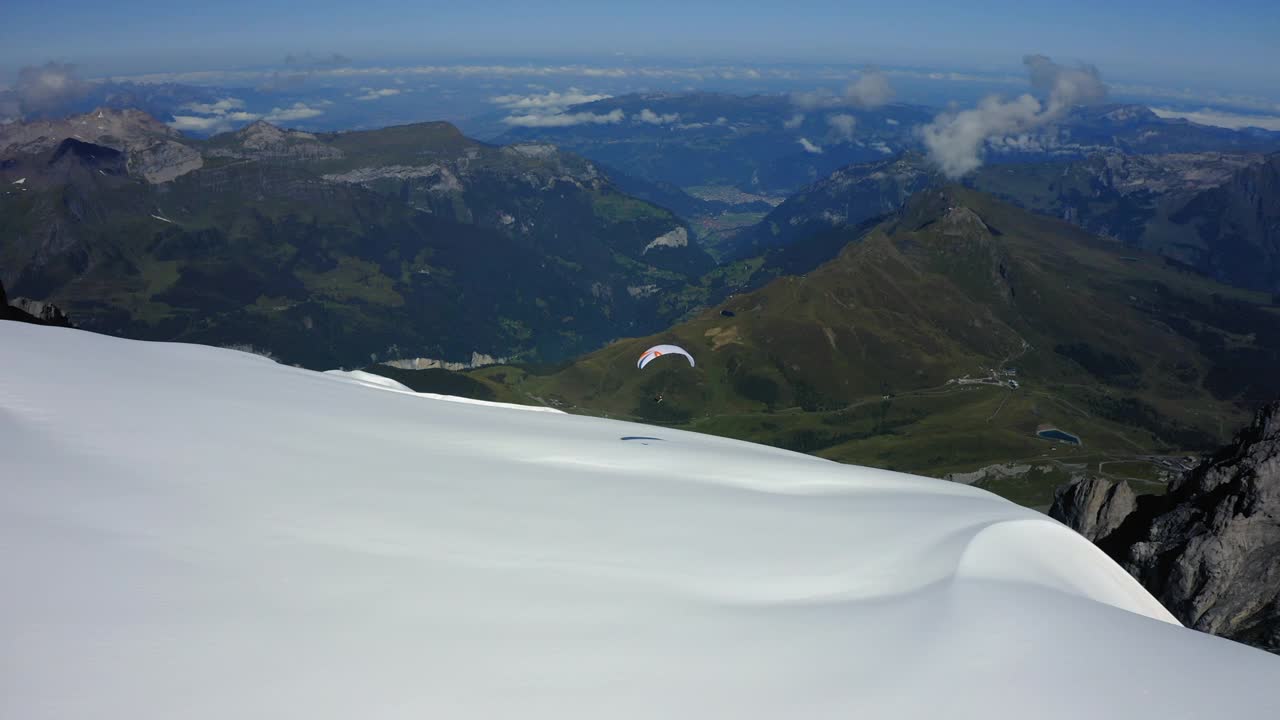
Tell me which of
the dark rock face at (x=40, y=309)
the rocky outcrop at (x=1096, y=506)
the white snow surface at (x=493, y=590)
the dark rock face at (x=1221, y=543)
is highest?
the white snow surface at (x=493, y=590)

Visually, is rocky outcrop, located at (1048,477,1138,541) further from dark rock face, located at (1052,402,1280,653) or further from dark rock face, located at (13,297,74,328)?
dark rock face, located at (13,297,74,328)

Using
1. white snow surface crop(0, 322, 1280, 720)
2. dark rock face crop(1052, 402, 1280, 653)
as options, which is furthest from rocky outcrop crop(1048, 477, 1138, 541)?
white snow surface crop(0, 322, 1280, 720)

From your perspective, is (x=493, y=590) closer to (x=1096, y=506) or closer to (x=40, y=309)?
(x=1096, y=506)

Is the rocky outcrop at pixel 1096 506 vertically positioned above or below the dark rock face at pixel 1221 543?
below

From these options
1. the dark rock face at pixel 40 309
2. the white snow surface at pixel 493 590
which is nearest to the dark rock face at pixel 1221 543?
the white snow surface at pixel 493 590

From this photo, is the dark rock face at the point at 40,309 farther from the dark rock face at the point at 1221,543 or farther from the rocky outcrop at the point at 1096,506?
the rocky outcrop at the point at 1096,506

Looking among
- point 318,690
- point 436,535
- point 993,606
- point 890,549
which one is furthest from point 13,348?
point 993,606

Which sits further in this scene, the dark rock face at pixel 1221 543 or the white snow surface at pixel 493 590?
the dark rock face at pixel 1221 543
